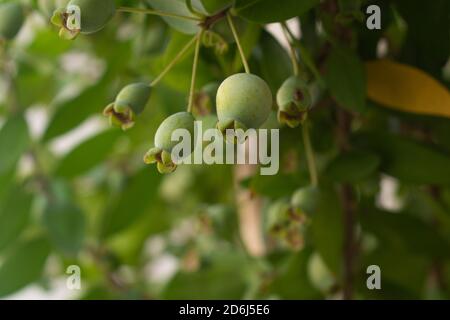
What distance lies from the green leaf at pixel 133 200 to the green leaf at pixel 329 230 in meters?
0.21

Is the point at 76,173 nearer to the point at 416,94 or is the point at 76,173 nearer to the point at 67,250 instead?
the point at 67,250

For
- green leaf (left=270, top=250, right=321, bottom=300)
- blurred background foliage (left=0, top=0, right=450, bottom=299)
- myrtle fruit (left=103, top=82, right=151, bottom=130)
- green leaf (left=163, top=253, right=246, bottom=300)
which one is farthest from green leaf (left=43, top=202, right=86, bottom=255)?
myrtle fruit (left=103, top=82, right=151, bottom=130)

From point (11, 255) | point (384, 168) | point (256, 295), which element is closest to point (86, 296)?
point (11, 255)

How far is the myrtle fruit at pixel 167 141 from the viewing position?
1.32 feet

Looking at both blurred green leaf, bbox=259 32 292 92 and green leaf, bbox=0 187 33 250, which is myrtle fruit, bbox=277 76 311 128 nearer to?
blurred green leaf, bbox=259 32 292 92

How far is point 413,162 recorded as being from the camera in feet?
1.99

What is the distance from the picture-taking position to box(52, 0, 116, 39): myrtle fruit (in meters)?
0.40

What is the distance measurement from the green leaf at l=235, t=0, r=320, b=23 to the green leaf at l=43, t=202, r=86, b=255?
0.40 meters

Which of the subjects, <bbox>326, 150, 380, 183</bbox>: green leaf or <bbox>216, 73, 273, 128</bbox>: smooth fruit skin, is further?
<bbox>326, 150, 380, 183</bbox>: green leaf

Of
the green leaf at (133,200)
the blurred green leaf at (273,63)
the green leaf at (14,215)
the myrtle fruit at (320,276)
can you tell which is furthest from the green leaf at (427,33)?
the green leaf at (14,215)

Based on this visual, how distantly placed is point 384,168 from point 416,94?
77mm

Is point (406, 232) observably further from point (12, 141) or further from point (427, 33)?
point (12, 141)
